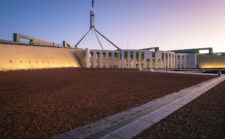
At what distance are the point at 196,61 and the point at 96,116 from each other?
76468 millimetres

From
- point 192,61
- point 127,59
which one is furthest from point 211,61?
point 127,59

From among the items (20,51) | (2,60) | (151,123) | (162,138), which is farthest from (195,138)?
(20,51)

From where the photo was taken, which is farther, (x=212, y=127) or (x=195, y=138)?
(x=212, y=127)

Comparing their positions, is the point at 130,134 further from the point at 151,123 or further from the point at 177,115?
the point at 177,115

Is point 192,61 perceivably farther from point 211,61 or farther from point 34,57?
point 34,57

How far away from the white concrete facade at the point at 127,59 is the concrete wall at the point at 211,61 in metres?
14.9

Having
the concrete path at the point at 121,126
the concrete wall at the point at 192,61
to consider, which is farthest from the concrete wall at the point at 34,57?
the concrete wall at the point at 192,61

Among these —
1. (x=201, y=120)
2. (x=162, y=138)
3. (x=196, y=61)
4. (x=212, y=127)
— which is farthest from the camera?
(x=196, y=61)

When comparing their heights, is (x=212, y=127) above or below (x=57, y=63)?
below

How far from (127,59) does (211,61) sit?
47237mm

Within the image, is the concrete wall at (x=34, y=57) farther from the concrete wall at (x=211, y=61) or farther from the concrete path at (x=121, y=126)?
the concrete wall at (x=211, y=61)

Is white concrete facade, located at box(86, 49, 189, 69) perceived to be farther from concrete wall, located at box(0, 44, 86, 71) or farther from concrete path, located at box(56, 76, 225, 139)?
concrete path, located at box(56, 76, 225, 139)

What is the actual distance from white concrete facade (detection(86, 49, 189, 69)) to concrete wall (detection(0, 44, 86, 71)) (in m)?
5.95

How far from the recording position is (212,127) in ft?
10.4
